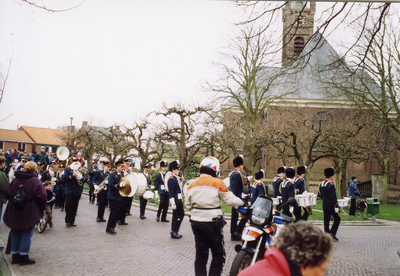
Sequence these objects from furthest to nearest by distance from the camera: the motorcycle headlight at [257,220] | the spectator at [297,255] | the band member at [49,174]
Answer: the band member at [49,174] < the motorcycle headlight at [257,220] < the spectator at [297,255]

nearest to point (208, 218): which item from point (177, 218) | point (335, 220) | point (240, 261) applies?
point (240, 261)

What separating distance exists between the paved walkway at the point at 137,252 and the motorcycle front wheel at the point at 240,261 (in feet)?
4.32

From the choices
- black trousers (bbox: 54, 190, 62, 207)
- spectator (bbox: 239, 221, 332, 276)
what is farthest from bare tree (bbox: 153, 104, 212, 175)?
spectator (bbox: 239, 221, 332, 276)

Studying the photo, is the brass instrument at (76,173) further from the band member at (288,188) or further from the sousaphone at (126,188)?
the band member at (288,188)

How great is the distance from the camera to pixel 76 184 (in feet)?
37.2

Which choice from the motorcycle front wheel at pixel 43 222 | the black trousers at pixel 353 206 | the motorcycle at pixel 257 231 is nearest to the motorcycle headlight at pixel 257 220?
the motorcycle at pixel 257 231

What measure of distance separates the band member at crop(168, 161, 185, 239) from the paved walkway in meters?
0.35

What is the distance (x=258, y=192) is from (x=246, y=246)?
17.7ft

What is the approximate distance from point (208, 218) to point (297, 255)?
3.27 meters

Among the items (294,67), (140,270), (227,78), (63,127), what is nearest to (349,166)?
(227,78)

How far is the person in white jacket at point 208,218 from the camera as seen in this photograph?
521 centimetres

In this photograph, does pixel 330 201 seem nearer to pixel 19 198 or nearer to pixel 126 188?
pixel 126 188

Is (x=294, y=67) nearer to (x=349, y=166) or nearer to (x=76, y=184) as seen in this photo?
(x=76, y=184)

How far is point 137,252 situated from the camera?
7.91 m
